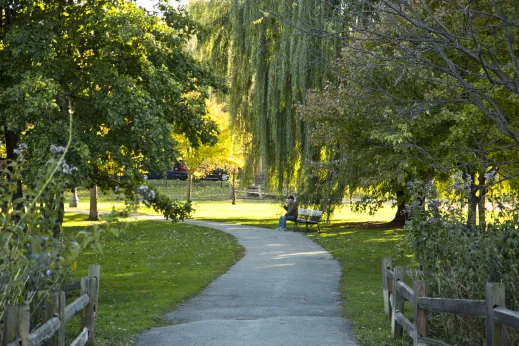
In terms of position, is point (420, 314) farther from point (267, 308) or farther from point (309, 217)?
point (309, 217)

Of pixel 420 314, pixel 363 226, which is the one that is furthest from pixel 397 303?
pixel 363 226

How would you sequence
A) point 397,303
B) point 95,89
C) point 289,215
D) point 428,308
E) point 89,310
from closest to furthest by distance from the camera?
→ point 428,308, point 89,310, point 397,303, point 95,89, point 289,215

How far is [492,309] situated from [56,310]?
12.1 feet

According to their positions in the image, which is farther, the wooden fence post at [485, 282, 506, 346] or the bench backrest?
the bench backrest

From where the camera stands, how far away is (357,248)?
2397cm

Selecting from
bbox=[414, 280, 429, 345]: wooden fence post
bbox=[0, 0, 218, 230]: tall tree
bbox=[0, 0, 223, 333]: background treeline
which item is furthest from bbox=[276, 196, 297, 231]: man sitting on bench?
bbox=[414, 280, 429, 345]: wooden fence post

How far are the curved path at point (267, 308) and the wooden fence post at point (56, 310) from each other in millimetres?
2318

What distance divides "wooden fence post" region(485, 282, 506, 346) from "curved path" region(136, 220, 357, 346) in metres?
3.05

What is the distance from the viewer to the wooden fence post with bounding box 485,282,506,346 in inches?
243

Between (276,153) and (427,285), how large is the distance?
70.1 feet

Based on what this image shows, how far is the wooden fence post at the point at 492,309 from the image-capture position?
20.2ft

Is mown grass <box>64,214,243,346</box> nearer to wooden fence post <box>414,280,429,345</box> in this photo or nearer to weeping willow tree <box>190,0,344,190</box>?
wooden fence post <box>414,280,429,345</box>

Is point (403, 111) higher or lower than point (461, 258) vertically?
higher

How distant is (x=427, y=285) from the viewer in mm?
8312
